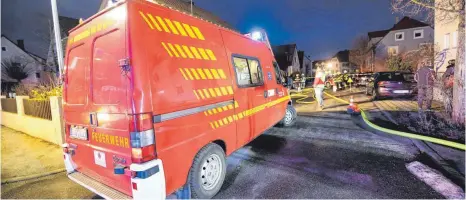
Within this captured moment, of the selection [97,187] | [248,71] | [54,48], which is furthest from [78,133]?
[54,48]

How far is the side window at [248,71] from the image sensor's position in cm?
364

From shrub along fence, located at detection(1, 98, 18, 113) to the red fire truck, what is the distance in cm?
802

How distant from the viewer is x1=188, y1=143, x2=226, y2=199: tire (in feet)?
8.78

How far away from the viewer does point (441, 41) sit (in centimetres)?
1130

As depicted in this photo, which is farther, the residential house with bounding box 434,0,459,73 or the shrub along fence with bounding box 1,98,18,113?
the residential house with bounding box 434,0,459,73

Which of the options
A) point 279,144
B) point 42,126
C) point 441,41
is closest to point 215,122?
point 279,144

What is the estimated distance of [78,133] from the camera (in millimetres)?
2850

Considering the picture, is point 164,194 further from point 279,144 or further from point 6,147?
point 6,147

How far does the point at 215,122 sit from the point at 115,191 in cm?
143

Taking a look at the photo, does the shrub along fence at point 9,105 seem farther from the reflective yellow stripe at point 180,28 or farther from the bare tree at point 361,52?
the bare tree at point 361,52

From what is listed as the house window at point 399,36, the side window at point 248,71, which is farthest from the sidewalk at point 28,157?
the house window at point 399,36

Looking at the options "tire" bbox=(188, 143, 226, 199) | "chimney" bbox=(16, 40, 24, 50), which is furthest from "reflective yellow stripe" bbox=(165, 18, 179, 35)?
"chimney" bbox=(16, 40, 24, 50)

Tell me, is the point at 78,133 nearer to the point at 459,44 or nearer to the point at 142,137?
the point at 142,137

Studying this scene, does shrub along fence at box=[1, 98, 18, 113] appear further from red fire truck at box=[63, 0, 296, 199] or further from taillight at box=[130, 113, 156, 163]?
taillight at box=[130, 113, 156, 163]
